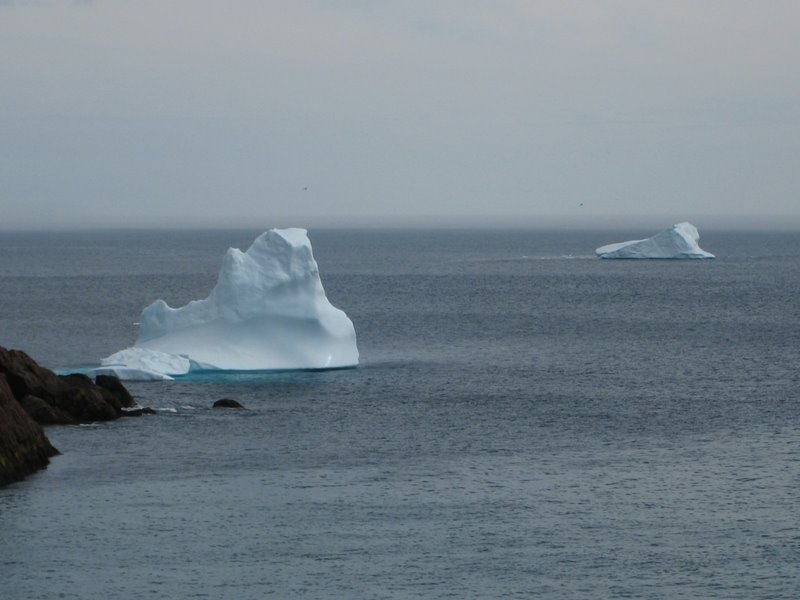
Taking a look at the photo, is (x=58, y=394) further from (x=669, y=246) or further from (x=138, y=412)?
(x=669, y=246)

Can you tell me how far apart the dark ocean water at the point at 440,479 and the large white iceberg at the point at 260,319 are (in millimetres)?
1156

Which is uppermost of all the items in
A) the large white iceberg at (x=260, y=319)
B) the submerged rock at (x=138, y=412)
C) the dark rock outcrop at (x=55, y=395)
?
the large white iceberg at (x=260, y=319)

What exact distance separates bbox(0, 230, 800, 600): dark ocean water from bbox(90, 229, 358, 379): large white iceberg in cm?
116

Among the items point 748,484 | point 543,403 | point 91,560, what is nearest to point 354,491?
point 91,560

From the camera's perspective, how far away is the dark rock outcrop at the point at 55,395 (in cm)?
3128

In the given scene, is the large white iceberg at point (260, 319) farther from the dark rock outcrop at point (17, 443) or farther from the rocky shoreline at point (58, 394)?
the dark rock outcrop at point (17, 443)

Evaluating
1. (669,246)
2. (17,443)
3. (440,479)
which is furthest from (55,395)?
(669,246)

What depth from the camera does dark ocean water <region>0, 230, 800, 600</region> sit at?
1994cm

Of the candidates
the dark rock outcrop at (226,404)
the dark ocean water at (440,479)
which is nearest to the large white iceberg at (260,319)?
the dark ocean water at (440,479)

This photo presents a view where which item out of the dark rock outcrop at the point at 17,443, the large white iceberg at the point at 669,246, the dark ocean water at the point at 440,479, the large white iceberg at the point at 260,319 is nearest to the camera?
the dark ocean water at the point at 440,479

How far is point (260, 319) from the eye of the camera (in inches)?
1601

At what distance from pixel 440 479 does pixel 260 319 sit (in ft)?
51.8

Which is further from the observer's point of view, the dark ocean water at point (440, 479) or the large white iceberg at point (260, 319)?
the large white iceberg at point (260, 319)

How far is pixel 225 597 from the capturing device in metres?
18.8
